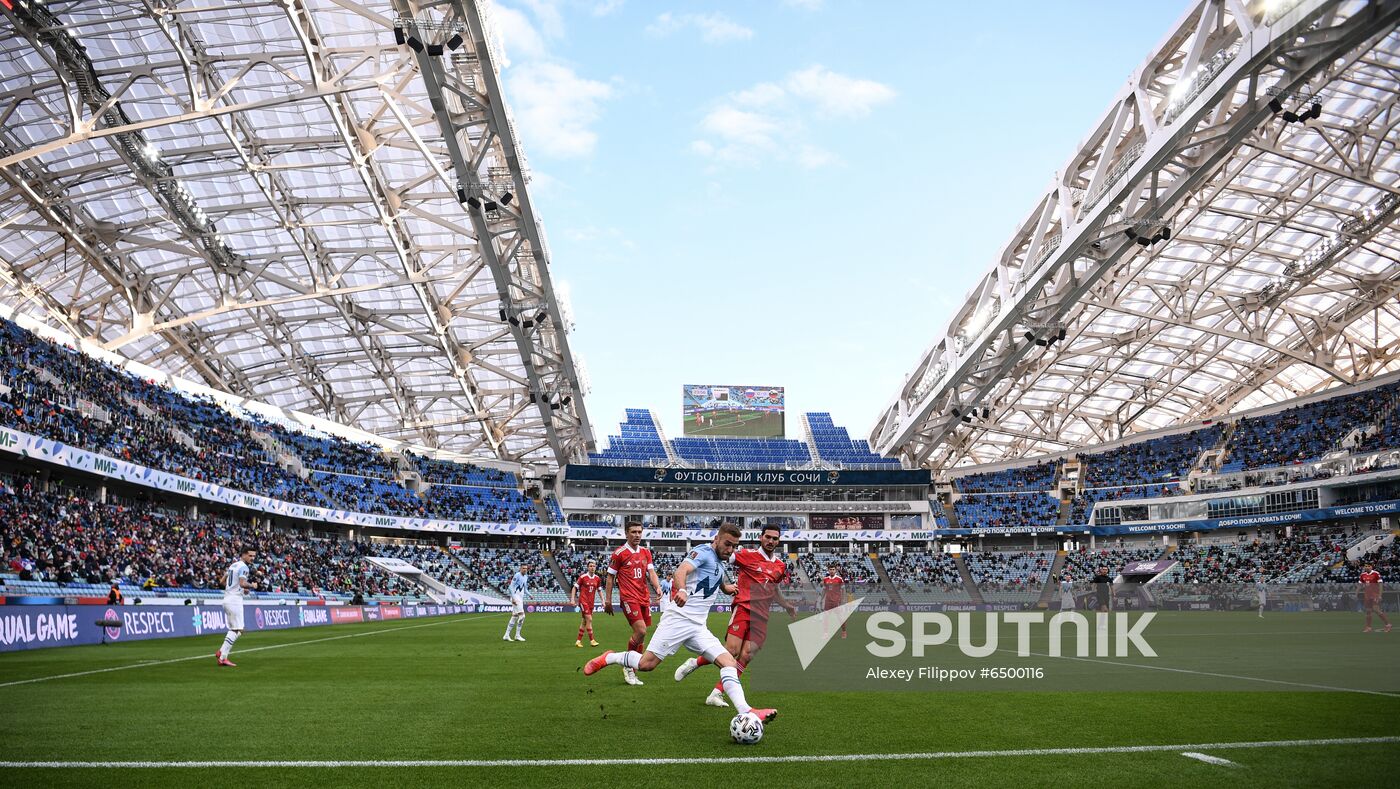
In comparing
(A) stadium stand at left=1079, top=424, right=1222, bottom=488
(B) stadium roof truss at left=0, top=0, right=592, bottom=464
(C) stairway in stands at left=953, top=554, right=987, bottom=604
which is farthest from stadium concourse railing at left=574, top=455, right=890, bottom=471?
(B) stadium roof truss at left=0, top=0, right=592, bottom=464

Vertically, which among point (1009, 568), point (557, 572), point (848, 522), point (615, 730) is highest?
point (615, 730)

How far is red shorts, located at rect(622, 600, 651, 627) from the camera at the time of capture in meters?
14.1

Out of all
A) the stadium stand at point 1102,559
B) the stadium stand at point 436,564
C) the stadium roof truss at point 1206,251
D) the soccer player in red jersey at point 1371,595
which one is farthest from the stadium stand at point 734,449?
the soccer player in red jersey at point 1371,595

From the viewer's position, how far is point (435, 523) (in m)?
64.6

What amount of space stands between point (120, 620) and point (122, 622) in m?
0.18

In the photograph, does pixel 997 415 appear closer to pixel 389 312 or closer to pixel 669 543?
pixel 669 543

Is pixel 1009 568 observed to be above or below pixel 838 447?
below

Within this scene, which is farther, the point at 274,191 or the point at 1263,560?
the point at 1263,560

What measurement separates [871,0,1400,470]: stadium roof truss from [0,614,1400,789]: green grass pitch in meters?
21.5

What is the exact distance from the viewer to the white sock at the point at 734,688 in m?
7.43

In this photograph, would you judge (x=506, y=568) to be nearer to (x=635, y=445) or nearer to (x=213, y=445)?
(x=635, y=445)

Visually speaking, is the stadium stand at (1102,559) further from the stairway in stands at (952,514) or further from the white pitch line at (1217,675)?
the white pitch line at (1217,675)

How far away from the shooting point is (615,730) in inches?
324
